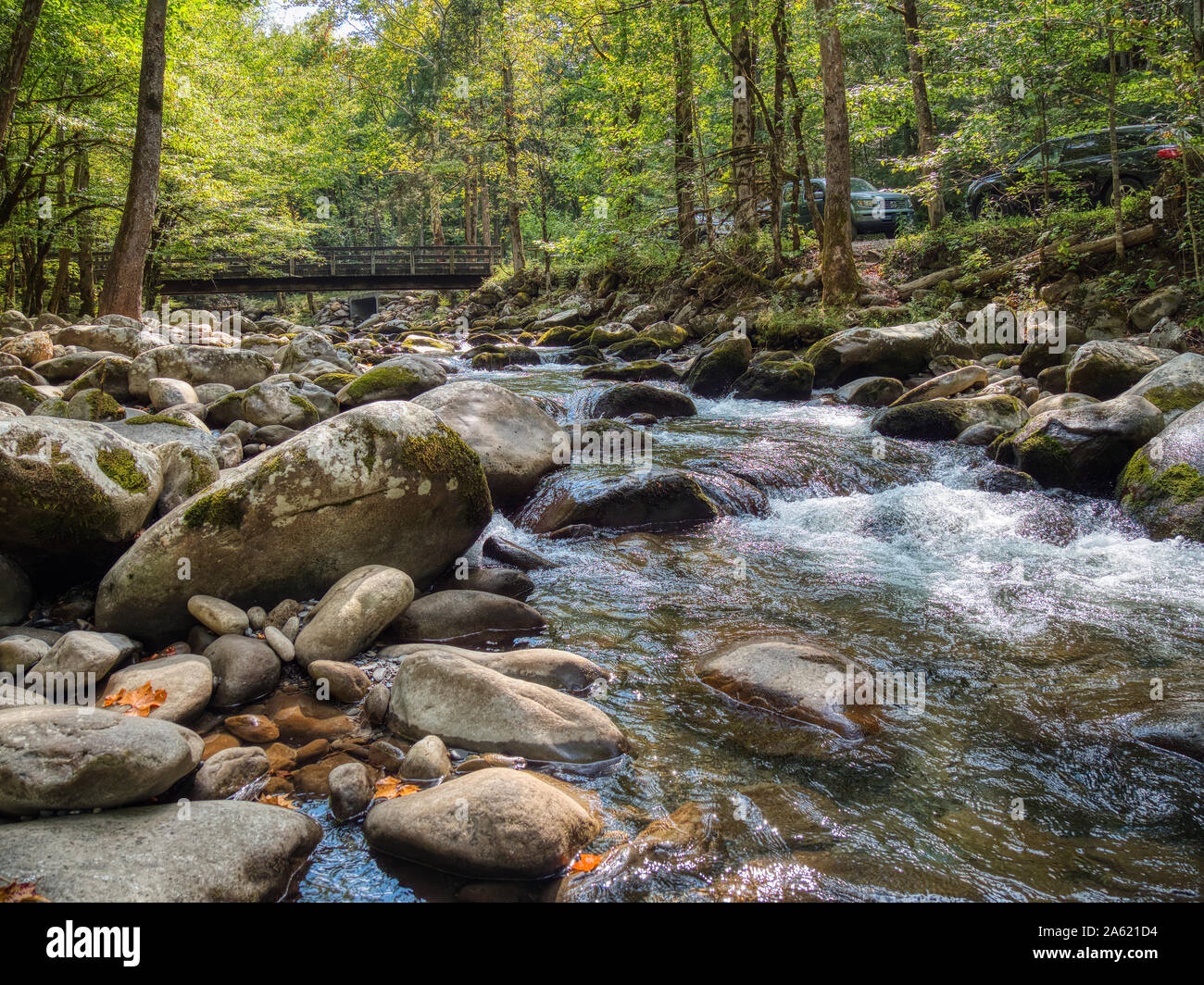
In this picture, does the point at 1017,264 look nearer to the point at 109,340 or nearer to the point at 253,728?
the point at 253,728

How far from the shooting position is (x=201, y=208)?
62.0ft

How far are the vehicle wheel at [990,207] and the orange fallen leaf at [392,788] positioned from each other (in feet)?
48.5

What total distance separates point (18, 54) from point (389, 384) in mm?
9750

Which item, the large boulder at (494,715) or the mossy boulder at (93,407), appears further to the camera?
the mossy boulder at (93,407)

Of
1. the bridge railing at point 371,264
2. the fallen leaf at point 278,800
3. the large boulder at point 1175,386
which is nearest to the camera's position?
the fallen leaf at point 278,800

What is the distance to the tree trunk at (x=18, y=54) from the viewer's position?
11.8 meters

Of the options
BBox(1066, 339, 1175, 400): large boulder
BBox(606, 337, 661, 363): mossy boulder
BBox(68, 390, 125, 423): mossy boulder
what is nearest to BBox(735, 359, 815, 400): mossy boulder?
BBox(1066, 339, 1175, 400): large boulder

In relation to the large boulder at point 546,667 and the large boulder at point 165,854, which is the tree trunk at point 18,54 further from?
the large boulder at point 165,854

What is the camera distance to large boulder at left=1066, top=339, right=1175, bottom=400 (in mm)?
7871

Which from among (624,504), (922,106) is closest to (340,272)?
(922,106)

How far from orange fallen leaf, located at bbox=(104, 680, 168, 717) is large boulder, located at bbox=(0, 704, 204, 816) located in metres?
0.61

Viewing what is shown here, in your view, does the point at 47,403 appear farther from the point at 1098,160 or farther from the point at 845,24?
the point at 1098,160

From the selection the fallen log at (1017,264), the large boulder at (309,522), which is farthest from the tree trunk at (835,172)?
the large boulder at (309,522)

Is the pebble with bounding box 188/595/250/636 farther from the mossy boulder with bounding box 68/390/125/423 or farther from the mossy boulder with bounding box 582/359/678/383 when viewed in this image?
the mossy boulder with bounding box 582/359/678/383
